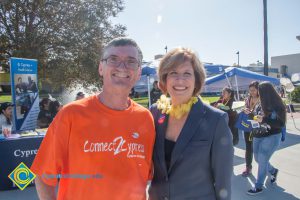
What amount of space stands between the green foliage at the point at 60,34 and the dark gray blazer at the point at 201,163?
10160 mm

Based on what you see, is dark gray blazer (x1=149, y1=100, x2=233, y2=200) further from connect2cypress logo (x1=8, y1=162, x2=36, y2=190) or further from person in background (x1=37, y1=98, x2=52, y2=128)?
person in background (x1=37, y1=98, x2=52, y2=128)

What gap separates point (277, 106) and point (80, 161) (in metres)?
3.79

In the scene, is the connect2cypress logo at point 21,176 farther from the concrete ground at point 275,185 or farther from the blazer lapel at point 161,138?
the blazer lapel at point 161,138

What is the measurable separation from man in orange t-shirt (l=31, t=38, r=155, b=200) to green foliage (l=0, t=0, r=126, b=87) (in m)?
9.93

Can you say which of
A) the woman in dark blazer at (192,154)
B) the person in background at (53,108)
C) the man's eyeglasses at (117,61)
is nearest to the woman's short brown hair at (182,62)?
the woman in dark blazer at (192,154)

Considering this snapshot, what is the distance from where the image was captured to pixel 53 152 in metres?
1.64

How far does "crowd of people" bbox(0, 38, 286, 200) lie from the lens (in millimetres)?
1658

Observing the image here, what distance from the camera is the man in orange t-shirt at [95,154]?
1.65 metres

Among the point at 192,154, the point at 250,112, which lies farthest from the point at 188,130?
the point at 250,112

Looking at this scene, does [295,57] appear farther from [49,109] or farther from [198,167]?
[198,167]

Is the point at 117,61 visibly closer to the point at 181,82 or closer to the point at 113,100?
the point at 113,100

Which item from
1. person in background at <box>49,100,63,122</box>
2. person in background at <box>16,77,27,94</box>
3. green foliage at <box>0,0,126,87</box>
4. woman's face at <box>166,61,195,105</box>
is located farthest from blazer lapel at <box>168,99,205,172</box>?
green foliage at <box>0,0,126,87</box>

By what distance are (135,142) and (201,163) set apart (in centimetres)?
44

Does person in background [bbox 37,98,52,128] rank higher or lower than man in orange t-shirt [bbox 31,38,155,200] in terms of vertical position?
lower
